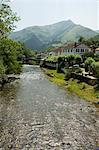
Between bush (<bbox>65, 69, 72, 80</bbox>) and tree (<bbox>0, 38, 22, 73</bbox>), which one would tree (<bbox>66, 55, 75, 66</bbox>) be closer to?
bush (<bbox>65, 69, 72, 80</bbox>)

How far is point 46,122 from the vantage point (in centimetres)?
4047

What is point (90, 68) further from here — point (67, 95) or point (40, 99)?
point (40, 99)

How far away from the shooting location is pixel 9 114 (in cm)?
4484

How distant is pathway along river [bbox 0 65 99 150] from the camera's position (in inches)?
1257

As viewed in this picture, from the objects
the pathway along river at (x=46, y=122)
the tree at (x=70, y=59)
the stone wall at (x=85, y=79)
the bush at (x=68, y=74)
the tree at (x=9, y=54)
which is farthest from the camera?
the tree at (x=70, y=59)

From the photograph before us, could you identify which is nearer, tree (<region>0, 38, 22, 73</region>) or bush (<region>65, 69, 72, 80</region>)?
tree (<region>0, 38, 22, 73</region>)

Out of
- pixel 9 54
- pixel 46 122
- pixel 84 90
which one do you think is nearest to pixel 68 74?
pixel 9 54

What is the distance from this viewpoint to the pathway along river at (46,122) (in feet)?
105

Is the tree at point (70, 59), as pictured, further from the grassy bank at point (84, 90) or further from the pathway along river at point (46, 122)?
the pathway along river at point (46, 122)

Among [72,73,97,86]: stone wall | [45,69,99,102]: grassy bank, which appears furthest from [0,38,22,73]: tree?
[72,73,97,86]: stone wall

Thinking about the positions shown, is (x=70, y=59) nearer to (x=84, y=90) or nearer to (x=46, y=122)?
(x=84, y=90)

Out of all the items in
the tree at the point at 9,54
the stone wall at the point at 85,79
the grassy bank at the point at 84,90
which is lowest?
the grassy bank at the point at 84,90

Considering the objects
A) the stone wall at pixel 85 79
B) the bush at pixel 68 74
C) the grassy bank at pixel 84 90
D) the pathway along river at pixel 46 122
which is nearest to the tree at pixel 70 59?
the bush at pixel 68 74

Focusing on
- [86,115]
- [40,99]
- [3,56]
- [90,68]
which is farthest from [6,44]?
[86,115]
